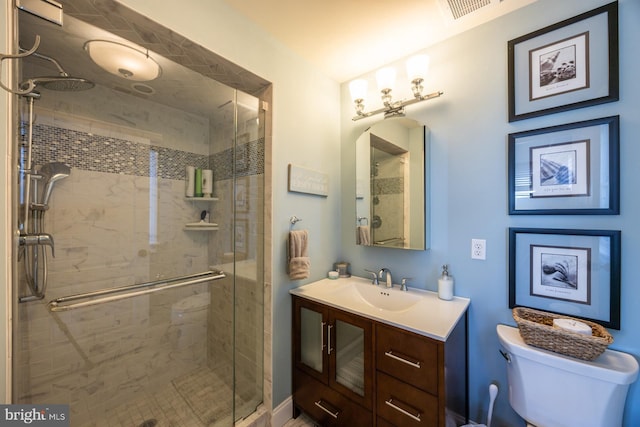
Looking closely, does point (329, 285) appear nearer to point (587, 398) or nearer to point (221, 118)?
point (587, 398)

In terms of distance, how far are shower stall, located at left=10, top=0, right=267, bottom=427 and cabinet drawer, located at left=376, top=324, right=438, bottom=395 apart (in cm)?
80

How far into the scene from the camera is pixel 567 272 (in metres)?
1.16

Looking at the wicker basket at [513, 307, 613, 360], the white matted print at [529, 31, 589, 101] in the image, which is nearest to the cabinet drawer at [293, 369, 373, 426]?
the wicker basket at [513, 307, 613, 360]

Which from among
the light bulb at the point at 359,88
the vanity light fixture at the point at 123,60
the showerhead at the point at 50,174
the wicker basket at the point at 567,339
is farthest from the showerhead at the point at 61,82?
the wicker basket at the point at 567,339

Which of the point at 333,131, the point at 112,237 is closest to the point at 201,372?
the point at 112,237

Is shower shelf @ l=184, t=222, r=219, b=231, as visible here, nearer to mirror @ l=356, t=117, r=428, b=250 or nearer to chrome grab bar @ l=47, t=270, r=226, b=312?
chrome grab bar @ l=47, t=270, r=226, b=312

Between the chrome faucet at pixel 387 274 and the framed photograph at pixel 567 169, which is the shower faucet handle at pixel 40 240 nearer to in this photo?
the chrome faucet at pixel 387 274

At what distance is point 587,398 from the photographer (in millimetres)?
955

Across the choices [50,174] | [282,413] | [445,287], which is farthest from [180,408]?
[445,287]

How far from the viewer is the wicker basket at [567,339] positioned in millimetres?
939

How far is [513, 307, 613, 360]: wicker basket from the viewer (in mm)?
939

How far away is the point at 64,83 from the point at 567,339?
2879 mm

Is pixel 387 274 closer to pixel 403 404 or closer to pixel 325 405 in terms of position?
pixel 403 404

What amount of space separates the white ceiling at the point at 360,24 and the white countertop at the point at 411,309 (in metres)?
1.64
